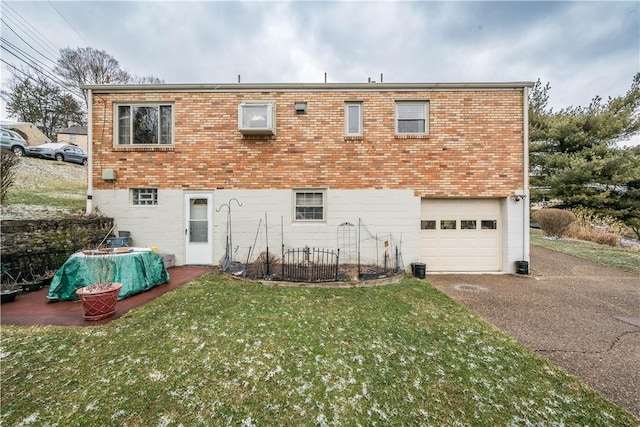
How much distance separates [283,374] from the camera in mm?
2795

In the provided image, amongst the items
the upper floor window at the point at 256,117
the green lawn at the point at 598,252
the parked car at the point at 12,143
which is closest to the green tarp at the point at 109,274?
the upper floor window at the point at 256,117

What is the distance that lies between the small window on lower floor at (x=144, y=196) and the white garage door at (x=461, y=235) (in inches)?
317

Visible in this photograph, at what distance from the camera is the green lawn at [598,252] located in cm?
816

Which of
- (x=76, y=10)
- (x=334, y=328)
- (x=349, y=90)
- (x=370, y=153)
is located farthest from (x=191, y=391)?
(x=76, y=10)

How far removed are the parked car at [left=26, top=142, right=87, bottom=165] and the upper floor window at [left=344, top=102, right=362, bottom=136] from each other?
61.8 feet

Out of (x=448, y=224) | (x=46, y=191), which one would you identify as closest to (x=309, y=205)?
(x=448, y=224)

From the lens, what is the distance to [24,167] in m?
12.9

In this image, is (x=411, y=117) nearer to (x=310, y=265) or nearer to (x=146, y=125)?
(x=310, y=265)

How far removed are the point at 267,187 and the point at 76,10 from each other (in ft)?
42.4

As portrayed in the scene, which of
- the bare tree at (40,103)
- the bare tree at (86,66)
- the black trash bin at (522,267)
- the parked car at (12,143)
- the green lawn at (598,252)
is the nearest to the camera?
the black trash bin at (522,267)

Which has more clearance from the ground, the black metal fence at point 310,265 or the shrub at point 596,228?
the shrub at point 596,228

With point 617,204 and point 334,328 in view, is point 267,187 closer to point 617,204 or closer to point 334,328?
point 334,328

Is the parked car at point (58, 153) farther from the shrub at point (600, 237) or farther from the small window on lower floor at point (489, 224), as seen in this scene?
the shrub at point (600, 237)

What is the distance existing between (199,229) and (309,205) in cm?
337
